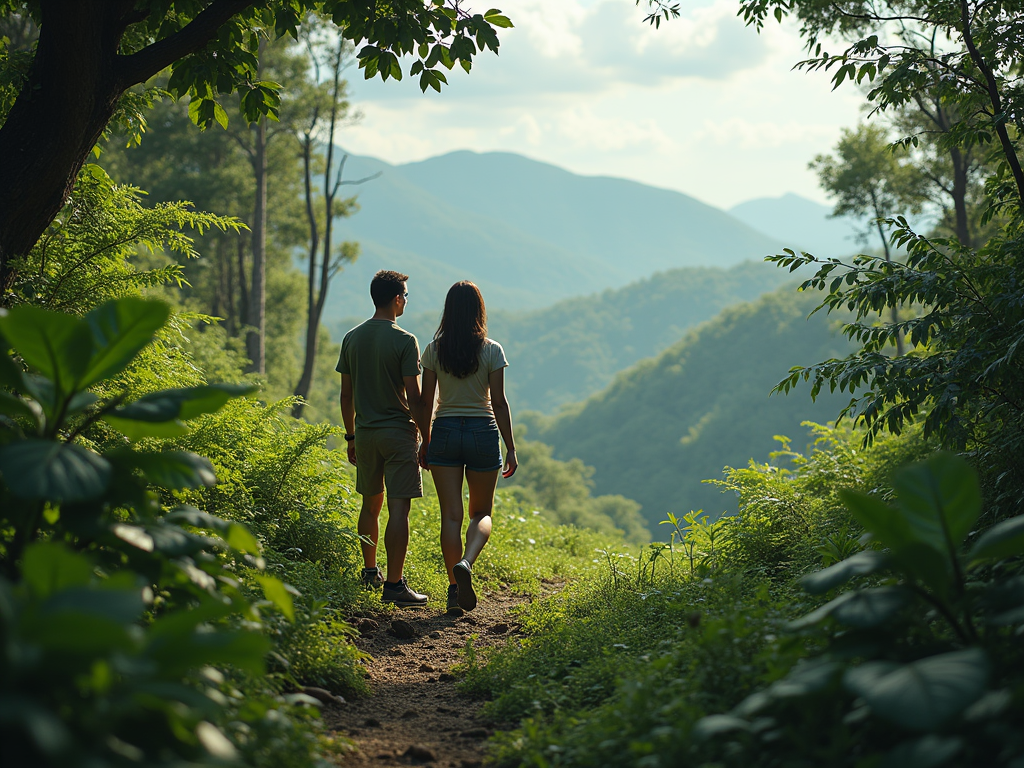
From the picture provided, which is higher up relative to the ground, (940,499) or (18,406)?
(18,406)

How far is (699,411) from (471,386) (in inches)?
3685

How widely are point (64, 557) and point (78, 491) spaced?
0.35m

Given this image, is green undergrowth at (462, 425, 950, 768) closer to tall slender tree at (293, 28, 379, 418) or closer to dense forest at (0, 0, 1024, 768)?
dense forest at (0, 0, 1024, 768)

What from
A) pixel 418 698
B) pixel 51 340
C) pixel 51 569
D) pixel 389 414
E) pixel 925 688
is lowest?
pixel 925 688

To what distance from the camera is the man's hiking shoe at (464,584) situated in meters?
4.84

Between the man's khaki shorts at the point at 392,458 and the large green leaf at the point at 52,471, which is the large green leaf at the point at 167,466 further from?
the man's khaki shorts at the point at 392,458

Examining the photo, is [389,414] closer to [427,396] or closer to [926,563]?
[427,396]

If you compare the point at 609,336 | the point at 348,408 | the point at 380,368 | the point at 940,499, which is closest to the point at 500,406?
the point at 380,368

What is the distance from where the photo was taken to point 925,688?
5.68 feet

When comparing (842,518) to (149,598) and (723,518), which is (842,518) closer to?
(723,518)

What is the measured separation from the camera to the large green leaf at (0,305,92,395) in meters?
2.05

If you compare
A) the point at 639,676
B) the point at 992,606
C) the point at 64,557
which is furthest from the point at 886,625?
the point at 64,557

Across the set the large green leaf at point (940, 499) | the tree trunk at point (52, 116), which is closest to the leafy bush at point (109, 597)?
the tree trunk at point (52, 116)

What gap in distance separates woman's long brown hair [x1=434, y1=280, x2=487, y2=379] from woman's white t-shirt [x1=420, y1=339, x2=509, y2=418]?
4 centimetres
